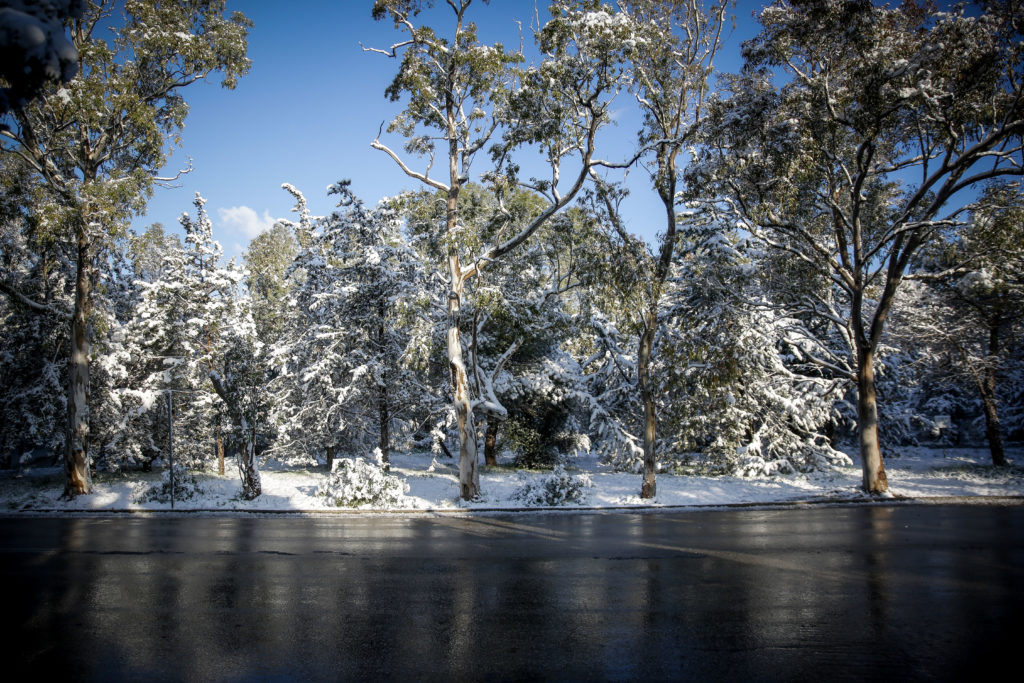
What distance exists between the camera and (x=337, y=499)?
1620 cm

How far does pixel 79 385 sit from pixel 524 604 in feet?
60.4

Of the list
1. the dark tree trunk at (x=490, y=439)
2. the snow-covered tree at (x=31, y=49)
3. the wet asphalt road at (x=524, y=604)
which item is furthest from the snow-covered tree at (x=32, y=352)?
the snow-covered tree at (x=31, y=49)

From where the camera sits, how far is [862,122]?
15.5 metres

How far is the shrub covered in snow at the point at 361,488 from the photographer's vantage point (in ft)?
52.9

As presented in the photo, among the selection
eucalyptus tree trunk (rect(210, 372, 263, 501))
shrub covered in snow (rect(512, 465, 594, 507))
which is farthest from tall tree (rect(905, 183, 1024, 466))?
eucalyptus tree trunk (rect(210, 372, 263, 501))

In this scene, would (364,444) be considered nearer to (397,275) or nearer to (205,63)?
(397,275)

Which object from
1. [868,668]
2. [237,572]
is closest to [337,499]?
[237,572]

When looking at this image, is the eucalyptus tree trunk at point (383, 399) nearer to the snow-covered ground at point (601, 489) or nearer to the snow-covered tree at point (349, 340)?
the snow-covered tree at point (349, 340)

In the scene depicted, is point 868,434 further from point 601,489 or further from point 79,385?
point 79,385

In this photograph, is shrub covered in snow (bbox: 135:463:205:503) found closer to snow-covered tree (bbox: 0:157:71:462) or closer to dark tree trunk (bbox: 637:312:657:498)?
snow-covered tree (bbox: 0:157:71:462)

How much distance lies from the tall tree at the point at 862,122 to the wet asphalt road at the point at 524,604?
26.9 feet

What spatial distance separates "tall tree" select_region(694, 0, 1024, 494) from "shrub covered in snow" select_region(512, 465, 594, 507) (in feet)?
26.5

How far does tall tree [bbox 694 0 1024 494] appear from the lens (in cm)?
1458

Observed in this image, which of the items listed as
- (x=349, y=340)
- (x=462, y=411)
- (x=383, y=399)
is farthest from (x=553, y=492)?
(x=349, y=340)
